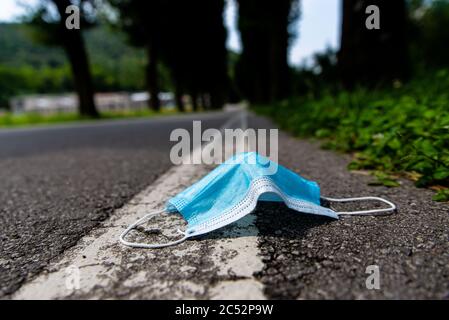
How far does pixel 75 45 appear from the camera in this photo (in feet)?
44.7

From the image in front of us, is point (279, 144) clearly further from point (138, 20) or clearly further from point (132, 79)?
point (132, 79)

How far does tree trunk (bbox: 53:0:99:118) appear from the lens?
13383 mm

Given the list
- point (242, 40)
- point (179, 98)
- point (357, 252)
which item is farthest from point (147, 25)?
point (357, 252)

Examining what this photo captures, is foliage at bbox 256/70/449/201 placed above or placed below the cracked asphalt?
above

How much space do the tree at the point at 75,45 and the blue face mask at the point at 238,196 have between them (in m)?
14.2

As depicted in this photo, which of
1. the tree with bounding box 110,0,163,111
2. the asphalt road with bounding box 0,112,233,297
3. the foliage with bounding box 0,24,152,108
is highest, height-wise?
the foliage with bounding box 0,24,152,108

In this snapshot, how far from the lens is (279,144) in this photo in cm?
402

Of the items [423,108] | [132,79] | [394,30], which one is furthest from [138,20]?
[132,79]

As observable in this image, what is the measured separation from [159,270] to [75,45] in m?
15.1

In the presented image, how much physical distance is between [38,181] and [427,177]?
2.80m

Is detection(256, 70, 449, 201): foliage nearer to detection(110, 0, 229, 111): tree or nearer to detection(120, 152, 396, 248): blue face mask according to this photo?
detection(120, 152, 396, 248): blue face mask

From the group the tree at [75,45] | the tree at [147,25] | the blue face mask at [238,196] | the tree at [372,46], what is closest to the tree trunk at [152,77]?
the tree at [147,25]

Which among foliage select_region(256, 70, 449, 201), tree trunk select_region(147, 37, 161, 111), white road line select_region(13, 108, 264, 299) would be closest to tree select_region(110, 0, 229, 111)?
tree trunk select_region(147, 37, 161, 111)

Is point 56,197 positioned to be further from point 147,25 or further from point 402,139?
point 147,25
